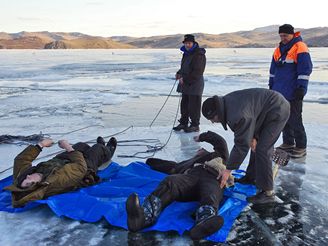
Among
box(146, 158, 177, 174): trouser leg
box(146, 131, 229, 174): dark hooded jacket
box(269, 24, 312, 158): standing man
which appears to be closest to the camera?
box(146, 131, 229, 174): dark hooded jacket

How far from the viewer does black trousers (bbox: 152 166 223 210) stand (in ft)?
11.2

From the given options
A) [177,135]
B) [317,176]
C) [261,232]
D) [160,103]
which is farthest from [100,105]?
[261,232]

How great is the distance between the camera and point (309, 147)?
586cm

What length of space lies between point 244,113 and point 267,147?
58 cm

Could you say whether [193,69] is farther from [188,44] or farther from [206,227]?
[206,227]

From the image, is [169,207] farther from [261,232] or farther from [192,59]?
[192,59]

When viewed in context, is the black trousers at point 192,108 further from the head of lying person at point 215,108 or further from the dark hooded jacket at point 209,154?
the head of lying person at point 215,108

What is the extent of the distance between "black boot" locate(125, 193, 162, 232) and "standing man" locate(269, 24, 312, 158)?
276cm

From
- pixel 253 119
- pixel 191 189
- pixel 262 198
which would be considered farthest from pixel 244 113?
pixel 262 198

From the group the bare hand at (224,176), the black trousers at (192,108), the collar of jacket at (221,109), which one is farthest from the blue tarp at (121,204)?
the black trousers at (192,108)

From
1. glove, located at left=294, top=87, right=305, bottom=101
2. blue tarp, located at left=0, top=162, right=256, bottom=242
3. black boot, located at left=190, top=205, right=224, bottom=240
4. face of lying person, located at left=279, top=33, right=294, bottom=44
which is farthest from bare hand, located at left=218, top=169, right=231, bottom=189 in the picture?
face of lying person, located at left=279, top=33, right=294, bottom=44

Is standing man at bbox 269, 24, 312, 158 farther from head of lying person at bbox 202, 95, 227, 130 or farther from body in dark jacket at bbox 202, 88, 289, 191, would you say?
head of lying person at bbox 202, 95, 227, 130

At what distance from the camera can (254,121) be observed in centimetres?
344

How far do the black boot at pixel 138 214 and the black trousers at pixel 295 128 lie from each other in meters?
2.75
